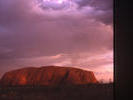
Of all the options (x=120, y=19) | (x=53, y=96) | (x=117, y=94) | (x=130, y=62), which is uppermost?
(x=120, y=19)

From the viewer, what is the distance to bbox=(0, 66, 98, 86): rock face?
7910mm

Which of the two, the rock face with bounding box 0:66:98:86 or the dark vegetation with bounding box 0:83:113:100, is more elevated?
the rock face with bounding box 0:66:98:86

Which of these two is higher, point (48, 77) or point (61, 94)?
point (48, 77)

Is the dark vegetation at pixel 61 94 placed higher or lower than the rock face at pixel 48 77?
lower

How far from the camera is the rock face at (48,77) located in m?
7.91

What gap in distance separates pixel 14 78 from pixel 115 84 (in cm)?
744

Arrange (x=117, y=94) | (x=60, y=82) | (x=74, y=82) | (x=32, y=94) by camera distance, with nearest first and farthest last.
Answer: (x=117, y=94) → (x=32, y=94) → (x=74, y=82) → (x=60, y=82)

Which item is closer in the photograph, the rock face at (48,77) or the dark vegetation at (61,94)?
the dark vegetation at (61,94)

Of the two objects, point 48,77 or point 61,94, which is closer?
point 61,94

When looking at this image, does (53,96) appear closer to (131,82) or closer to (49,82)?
(49,82)

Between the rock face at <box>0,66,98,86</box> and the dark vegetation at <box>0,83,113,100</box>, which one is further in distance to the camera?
the rock face at <box>0,66,98,86</box>

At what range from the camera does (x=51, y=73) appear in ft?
28.6

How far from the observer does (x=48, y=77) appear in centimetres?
877

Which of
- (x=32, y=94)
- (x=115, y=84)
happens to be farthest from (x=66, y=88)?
(x=115, y=84)
